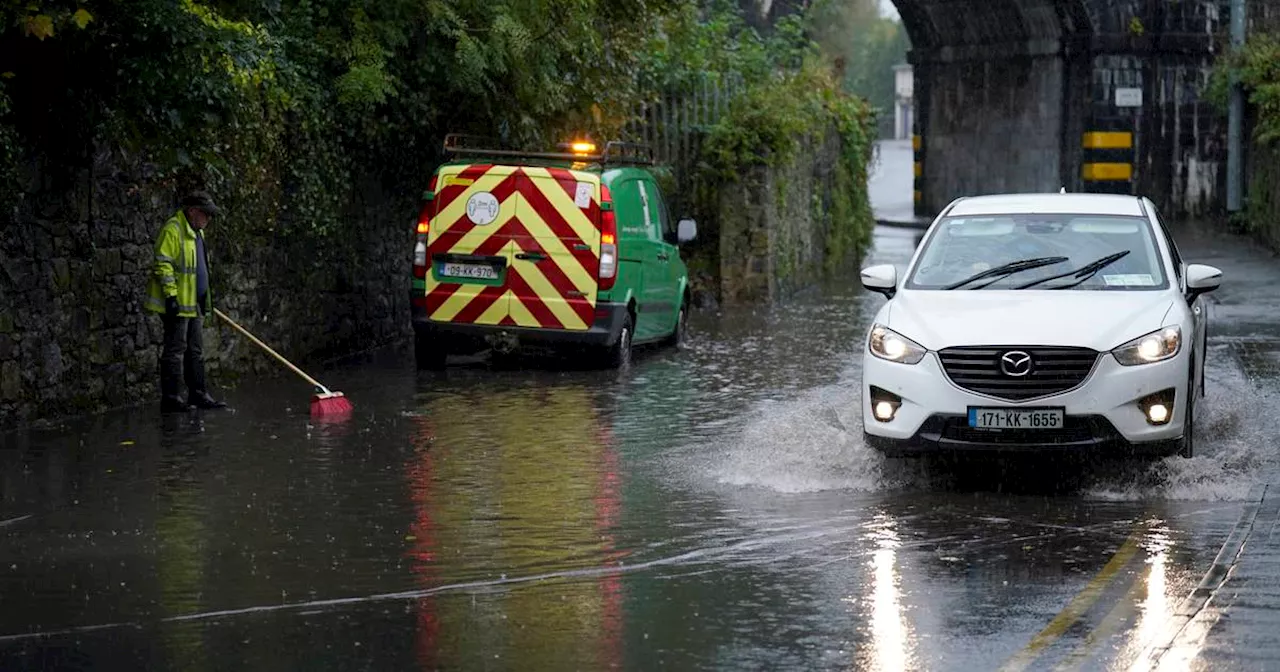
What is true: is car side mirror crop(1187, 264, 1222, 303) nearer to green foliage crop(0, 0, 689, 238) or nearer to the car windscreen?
the car windscreen

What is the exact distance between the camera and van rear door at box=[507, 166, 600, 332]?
17844 mm

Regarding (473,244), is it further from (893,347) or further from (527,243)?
(893,347)

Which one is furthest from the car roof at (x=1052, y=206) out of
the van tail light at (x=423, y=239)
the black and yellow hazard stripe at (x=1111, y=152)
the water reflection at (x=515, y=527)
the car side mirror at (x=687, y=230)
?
the black and yellow hazard stripe at (x=1111, y=152)

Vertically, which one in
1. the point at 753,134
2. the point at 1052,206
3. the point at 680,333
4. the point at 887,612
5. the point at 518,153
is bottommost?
the point at 680,333

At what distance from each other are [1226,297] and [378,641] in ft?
63.7

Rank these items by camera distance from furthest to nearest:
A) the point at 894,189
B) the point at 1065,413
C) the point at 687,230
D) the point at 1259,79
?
the point at 894,189 → the point at 1259,79 → the point at 687,230 → the point at 1065,413

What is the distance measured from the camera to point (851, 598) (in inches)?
336

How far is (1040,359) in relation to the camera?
11180mm

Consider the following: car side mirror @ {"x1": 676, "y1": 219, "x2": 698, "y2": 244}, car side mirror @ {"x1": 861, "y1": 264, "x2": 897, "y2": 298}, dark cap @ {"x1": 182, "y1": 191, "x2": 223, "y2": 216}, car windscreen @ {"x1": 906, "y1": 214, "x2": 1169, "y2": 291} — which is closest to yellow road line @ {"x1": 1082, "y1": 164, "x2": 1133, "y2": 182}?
car side mirror @ {"x1": 676, "y1": 219, "x2": 698, "y2": 244}

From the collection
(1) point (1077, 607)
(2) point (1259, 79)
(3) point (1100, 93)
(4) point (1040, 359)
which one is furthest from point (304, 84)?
(3) point (1100, 93)

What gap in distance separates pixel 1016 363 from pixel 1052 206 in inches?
91.6

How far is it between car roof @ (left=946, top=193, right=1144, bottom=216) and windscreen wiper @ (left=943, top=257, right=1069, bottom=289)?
564 mm

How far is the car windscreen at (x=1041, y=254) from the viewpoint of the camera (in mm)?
12359

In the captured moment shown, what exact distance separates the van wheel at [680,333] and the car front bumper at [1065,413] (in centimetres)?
941
